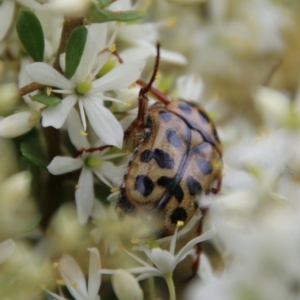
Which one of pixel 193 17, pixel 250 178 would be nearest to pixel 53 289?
pixel 250 178

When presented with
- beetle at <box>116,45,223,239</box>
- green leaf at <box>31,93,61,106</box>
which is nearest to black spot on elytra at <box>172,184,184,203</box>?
beetle at <box>116,45,223,239</box>

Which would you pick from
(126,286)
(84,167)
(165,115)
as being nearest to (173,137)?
(165,115)

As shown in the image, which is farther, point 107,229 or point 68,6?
point 107,229

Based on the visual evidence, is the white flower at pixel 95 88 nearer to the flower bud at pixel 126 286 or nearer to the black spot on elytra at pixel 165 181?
the black spot on elytra at pixel 165 181

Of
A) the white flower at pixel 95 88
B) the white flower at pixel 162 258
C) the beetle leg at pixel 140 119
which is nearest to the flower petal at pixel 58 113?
the white flower at pixel 95 88

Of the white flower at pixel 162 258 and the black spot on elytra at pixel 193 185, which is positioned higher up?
the black spot on elytra at pixel 193 185

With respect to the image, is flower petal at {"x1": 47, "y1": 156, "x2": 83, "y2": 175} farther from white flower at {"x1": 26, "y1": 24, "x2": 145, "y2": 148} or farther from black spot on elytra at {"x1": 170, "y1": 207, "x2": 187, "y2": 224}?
black spot on elytra at {"x1": 170, "y1": 207, "x2": 187, "y2": 224}

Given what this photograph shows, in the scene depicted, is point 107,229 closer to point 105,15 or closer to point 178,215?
point 178,215

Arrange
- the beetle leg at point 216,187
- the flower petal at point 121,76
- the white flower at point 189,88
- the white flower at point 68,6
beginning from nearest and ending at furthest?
the white flower at point 68,6 < the flower petal at point 121,76 < the beetle leg at point 216,187 < the white flower at point 189,88
